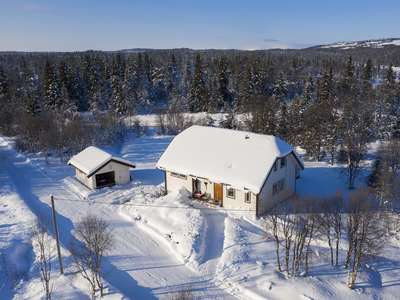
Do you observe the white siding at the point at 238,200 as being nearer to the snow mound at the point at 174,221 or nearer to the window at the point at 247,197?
the window at the point at 247,197

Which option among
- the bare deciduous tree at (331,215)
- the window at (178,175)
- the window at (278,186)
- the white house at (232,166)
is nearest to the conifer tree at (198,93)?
the white house at (232,166)

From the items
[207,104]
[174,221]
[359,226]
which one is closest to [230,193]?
[174,221]

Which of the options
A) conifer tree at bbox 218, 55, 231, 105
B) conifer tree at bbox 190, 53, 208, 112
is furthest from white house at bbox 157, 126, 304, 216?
conifer tree at bbox 218, 55, 231, 105

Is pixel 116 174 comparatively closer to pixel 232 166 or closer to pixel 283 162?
pixel 232 166

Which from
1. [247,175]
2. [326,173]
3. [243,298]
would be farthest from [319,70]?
[243,298]

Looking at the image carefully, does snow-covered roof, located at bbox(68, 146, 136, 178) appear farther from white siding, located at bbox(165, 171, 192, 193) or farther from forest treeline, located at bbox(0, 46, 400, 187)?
forest treeline, located at bbox(0, 46, 400, 187)

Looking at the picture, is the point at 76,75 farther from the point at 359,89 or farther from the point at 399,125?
the point at 399,125
